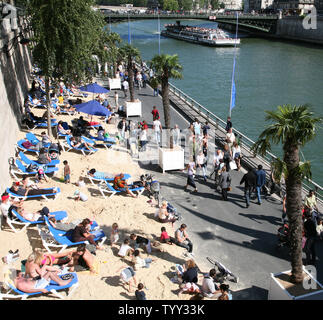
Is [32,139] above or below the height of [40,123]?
below

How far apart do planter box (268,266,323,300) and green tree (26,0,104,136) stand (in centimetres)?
1134

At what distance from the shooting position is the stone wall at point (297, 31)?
71062 mm

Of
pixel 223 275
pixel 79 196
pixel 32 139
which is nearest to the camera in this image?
pixel 223 275

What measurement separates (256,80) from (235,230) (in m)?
37.4

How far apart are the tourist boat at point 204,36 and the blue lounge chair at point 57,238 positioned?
230ft

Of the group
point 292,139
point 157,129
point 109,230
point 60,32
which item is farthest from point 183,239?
point 60,32

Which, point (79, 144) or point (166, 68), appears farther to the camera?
point (166, 68)

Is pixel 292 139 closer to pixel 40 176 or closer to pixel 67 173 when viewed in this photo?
pixel 67 173

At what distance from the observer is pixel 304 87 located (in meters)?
41.2

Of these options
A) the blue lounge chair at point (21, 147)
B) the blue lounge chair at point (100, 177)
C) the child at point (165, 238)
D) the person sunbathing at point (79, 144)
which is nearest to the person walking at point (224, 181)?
the child at point (165, 238)

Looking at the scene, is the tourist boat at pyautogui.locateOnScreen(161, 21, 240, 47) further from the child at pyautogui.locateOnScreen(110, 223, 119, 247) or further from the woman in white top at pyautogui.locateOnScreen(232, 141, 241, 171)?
the child at pyautogui.locateOnScreen(110, 223, 119, 247)

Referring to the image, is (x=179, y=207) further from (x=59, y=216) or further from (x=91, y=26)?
(x=91, y=26)

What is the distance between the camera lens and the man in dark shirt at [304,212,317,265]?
9070mm

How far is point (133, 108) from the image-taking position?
21359 mm
